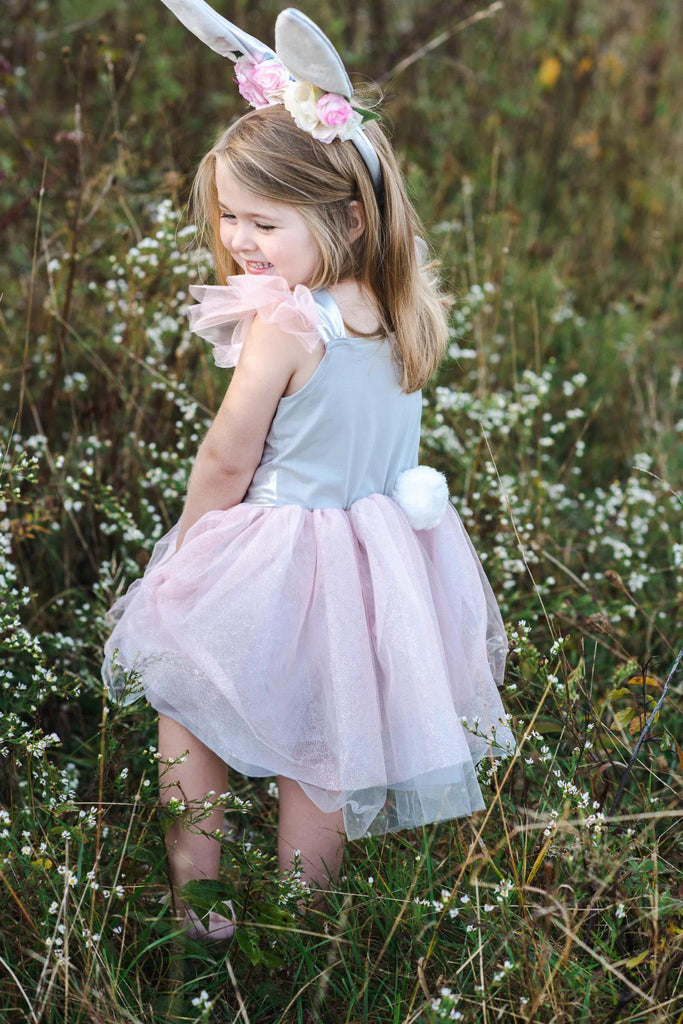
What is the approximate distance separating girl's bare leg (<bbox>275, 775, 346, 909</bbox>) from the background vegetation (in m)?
0.07

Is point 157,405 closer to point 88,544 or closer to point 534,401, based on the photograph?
point 88,544

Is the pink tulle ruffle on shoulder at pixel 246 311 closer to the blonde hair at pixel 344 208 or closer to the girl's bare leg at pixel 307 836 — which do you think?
the blonde hair at pixel 344 208

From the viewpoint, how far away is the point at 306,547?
1907 millimetres

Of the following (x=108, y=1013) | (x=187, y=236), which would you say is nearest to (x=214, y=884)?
(x=108, y=1013)

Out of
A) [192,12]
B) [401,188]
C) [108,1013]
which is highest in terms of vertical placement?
[192,12]

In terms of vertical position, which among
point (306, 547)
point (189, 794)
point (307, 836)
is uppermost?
point (306, 547)

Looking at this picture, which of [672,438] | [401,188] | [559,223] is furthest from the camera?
[559,223]

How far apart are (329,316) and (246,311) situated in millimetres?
157

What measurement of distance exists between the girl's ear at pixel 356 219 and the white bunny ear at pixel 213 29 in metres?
0.34

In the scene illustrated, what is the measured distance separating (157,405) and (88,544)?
492 mm

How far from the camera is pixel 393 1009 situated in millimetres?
1797

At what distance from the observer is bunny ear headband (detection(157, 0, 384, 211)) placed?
1.75 metres

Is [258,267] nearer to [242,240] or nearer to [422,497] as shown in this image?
[242,240]
